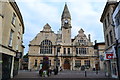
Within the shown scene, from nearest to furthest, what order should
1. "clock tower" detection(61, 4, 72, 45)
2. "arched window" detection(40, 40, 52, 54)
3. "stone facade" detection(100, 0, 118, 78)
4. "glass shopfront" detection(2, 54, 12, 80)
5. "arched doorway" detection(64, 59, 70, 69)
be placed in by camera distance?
"glass shopfront" detection(2, 54, 12, 80) < "stone facade" detection(100, 0, 118, 78) < "arched doorway" detection(64, 59, 70, 69) < "arched window" detection(40, 40, 52, 54) < "clock tower" detection(61, 4, 72, 45)

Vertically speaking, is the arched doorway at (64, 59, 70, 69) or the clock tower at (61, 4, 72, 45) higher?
the clock tower at (61, 4, 72, 45)

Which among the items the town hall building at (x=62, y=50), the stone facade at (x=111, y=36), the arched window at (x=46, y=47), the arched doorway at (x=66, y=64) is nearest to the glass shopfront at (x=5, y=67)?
the stone facade at (x=111, y=36)

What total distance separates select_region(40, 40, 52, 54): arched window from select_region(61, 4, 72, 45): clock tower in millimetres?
5003

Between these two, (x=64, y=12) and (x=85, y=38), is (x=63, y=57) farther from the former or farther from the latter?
(x=64, y=12)

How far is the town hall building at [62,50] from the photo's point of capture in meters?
37.2

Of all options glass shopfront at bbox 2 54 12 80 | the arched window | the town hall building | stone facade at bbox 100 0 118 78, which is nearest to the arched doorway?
the town hall building

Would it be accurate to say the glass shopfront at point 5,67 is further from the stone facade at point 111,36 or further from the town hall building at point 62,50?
the town hall building at point 62,50

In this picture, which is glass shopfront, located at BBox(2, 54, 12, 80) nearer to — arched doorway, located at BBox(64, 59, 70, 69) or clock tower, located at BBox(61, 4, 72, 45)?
arched doorway, located at BBox(64, 59, 70, 69)

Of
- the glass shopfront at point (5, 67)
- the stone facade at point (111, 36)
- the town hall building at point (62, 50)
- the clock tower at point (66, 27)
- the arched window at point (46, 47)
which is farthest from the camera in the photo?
the clock tower at point (66, 27)

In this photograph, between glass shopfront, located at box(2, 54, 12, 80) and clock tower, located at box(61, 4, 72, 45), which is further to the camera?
clock tower, located at box(61, 4, 72, 45)

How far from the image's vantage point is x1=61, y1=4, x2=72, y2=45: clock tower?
39.7 meters

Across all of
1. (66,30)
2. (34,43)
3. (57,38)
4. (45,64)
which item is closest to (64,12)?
(66,30)

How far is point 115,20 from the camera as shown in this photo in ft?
43.4

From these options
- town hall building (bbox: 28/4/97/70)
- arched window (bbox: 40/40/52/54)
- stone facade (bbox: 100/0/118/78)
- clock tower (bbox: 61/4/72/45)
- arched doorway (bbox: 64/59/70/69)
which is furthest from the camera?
clock tower (bbox: 61/4/72/45)
